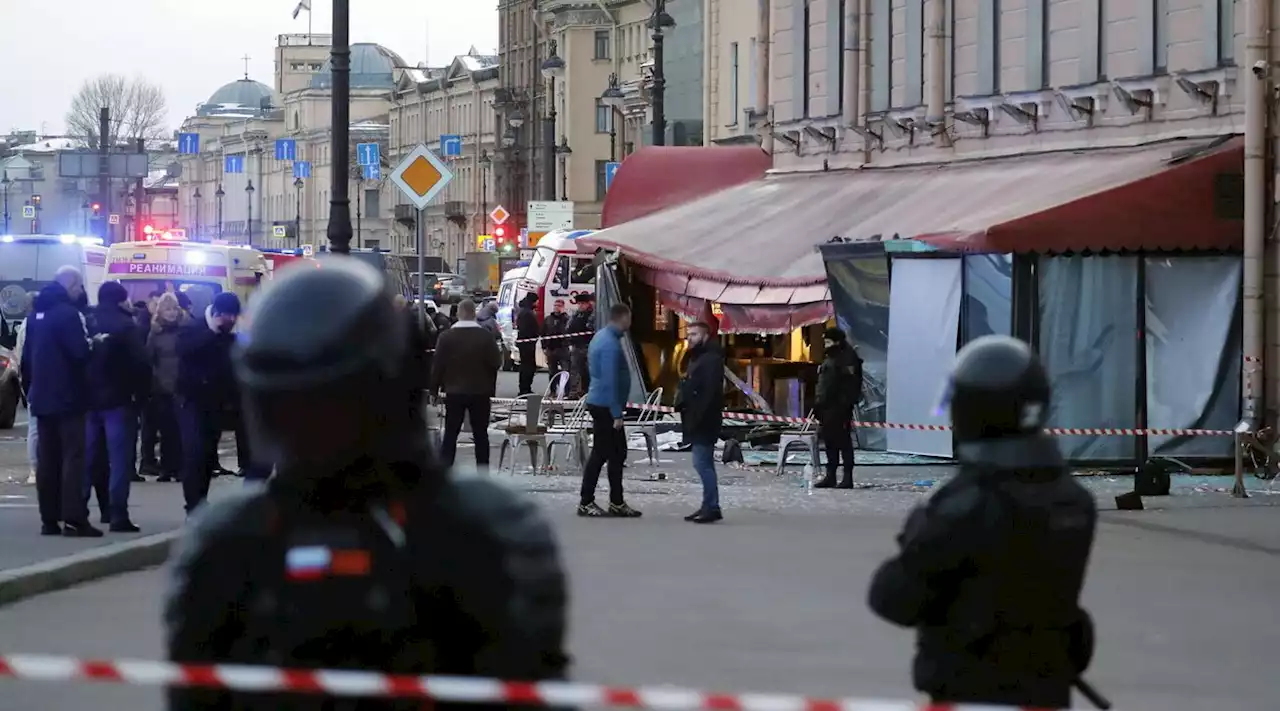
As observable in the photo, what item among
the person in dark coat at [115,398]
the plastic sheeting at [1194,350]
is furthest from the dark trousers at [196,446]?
the plastic sheeting at [1194,350]

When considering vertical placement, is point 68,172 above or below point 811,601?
above

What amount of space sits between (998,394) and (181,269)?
29356mm

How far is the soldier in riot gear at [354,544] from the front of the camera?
2.92m

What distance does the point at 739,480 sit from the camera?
23.0 meters

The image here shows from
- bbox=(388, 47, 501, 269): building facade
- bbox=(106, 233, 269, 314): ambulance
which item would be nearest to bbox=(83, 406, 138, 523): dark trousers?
bbox=(106, 233, 269, 314): ambulance

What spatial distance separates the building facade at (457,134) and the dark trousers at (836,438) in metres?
89.2

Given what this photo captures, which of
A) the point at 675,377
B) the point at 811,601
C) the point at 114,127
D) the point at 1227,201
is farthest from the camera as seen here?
the point at 114,127

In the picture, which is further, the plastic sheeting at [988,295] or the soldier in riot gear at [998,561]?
the plastic sheeting at [988,295]

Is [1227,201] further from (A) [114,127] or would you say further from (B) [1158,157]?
(A) [114,127]

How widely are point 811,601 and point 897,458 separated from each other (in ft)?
39.8

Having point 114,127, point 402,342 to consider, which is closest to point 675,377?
point 402,342

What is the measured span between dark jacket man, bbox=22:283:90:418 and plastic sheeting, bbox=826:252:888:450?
1068 centimetres

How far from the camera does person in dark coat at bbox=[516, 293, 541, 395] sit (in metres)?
38.3

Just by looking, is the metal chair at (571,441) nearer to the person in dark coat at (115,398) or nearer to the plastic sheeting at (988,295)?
the plastic sheeting at (988,295)
